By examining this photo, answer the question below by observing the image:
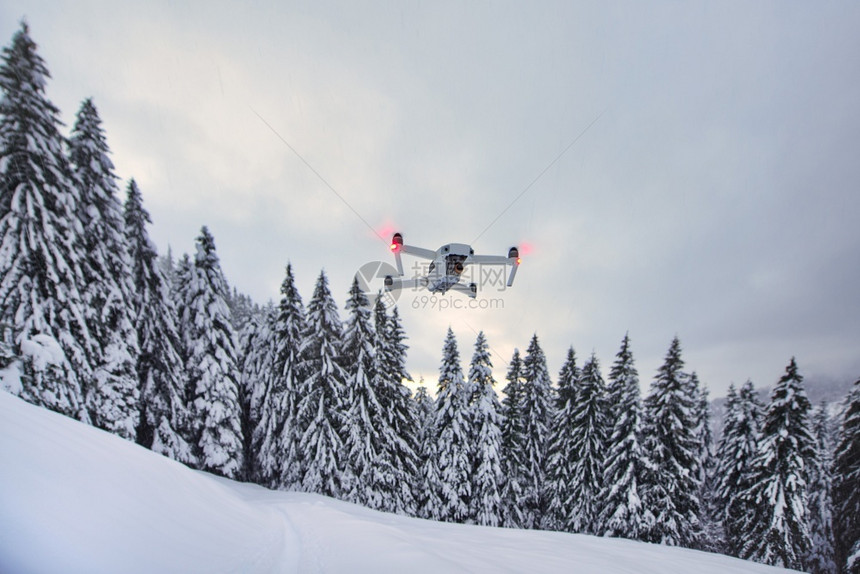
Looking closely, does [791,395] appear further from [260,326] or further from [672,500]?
[260,326]

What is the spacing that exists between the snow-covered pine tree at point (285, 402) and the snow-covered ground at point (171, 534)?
1230 cm

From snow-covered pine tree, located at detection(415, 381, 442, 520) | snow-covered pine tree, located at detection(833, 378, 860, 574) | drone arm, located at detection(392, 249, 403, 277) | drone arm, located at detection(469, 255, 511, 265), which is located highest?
drone arm, located at detection(469, 255, 511, 265)

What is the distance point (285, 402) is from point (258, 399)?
3792mm

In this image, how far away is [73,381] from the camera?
11.5m

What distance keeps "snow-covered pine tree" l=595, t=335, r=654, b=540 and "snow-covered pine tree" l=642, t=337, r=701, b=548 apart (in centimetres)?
60

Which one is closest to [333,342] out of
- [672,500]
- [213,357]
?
[213,357]

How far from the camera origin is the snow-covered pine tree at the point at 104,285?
13.9m

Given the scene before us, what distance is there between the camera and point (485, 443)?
23.6 meters

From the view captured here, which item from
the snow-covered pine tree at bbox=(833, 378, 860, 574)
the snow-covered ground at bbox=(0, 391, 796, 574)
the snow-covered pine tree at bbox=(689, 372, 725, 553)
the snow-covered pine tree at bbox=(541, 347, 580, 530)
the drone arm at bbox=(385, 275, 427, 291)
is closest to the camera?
the snow-covered ground at bbox=(0, 391, 796, 574)

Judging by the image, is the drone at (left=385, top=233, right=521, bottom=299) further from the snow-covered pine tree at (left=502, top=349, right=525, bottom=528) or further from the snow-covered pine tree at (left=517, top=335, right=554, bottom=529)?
the snow-covered pine tree at (left=517, top=335, right=554, bottom=529)

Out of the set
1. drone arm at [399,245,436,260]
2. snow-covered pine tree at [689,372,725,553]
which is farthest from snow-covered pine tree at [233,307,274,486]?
snow-covered pine tree at [689,372,725,553]

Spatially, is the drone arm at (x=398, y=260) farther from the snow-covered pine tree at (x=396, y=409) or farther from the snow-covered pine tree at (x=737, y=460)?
the snow-covered pine tree at (x=737, y=460)

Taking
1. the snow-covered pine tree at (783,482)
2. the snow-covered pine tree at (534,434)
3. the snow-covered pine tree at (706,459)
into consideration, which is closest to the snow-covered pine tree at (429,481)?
the snow-covered pine tree at (534,434)

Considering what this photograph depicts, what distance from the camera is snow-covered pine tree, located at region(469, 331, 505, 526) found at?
22.9 meters
